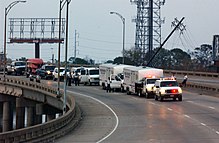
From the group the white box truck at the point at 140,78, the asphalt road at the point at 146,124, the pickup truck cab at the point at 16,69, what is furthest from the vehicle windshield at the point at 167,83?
the pickup truck cab at the point at 16,69

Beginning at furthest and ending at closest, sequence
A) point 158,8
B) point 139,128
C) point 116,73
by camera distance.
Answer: point 158,8 → point 116,73 → point 139,128

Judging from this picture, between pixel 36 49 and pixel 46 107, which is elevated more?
pixel 36 49

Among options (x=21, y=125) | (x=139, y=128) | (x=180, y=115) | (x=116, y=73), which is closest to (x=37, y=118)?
(x=21, y=125)

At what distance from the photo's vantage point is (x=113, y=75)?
59.0m

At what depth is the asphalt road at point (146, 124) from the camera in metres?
20.9

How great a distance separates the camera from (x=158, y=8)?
113875 millimetres

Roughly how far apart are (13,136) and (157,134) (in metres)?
6.88

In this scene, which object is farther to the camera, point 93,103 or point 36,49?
point 36,49

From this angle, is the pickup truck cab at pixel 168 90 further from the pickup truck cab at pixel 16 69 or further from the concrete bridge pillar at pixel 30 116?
the pickup truck cab at pixel 16 69

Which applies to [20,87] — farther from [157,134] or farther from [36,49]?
[36,49]

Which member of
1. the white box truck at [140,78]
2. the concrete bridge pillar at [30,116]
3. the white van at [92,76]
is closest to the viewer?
the white box truck at [140,78]

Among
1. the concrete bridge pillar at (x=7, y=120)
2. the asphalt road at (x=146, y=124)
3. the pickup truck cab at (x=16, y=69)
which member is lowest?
the concrete bridge pillar at (x=7, y=120)

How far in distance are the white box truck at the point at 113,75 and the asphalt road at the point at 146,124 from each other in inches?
681

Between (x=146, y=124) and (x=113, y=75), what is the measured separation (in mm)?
32489
